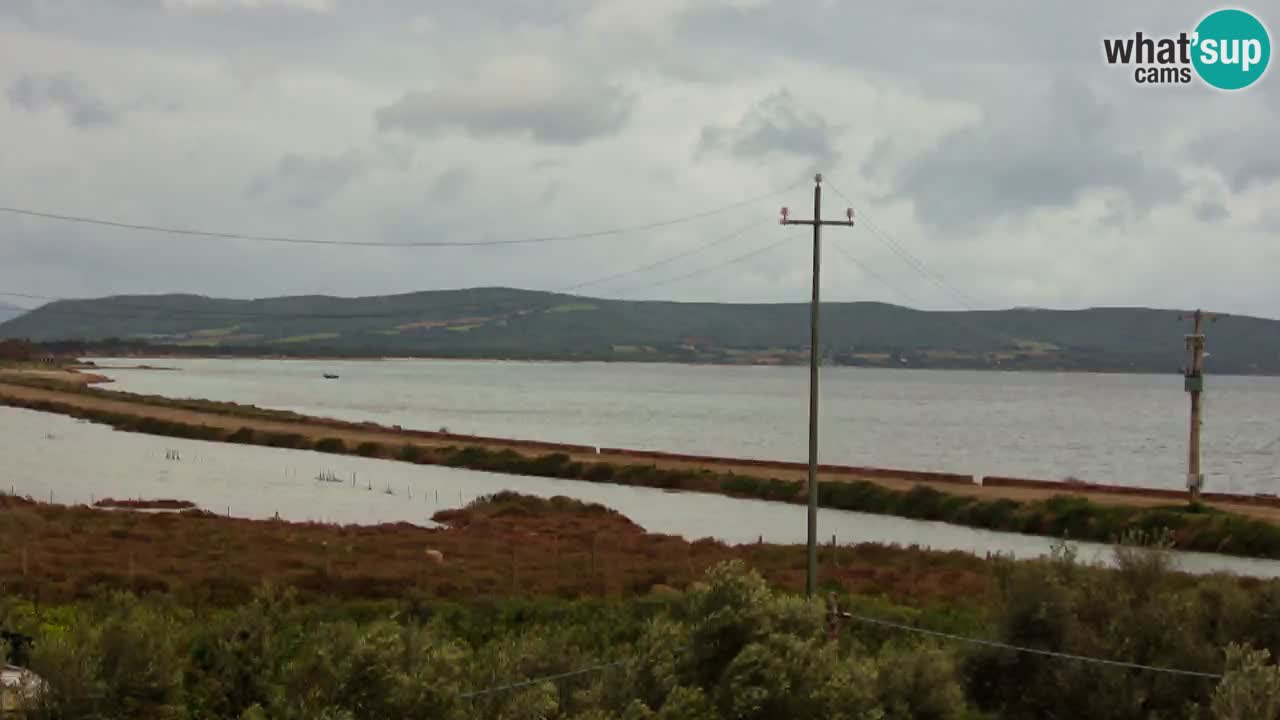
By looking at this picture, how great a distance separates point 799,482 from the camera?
76250 mm

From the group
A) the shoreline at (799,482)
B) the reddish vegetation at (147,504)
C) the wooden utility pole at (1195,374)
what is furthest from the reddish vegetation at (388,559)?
the wooden utility pole at (1195,374)

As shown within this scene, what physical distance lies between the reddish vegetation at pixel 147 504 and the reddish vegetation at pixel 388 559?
4.36 meters

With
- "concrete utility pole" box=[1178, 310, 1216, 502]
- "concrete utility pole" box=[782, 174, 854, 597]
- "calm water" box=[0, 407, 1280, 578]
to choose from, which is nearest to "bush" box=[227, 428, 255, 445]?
"calm water" box=[0, 407, 1280, 578]

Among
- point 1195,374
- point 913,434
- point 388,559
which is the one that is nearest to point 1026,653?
point 388,559

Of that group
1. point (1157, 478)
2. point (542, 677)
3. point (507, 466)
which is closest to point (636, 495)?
point (507, 466)

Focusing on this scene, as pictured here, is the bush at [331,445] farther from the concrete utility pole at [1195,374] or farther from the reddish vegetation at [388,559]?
the concrete utility pole at [1195,374]

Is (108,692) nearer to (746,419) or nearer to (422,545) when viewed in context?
(422,545)

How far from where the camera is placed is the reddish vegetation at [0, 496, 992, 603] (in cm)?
3528

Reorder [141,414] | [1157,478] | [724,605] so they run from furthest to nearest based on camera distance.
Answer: [141,414] < [1157,478] < [724,605]

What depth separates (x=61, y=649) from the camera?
54.7 ft

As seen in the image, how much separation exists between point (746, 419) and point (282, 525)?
405 ft

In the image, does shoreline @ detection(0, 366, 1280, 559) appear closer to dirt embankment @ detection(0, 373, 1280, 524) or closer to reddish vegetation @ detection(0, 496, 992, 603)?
dirt embankment @ detection(0, 373, 1280, 524)

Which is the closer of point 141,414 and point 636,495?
point 636,495

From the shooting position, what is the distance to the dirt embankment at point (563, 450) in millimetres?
71250
